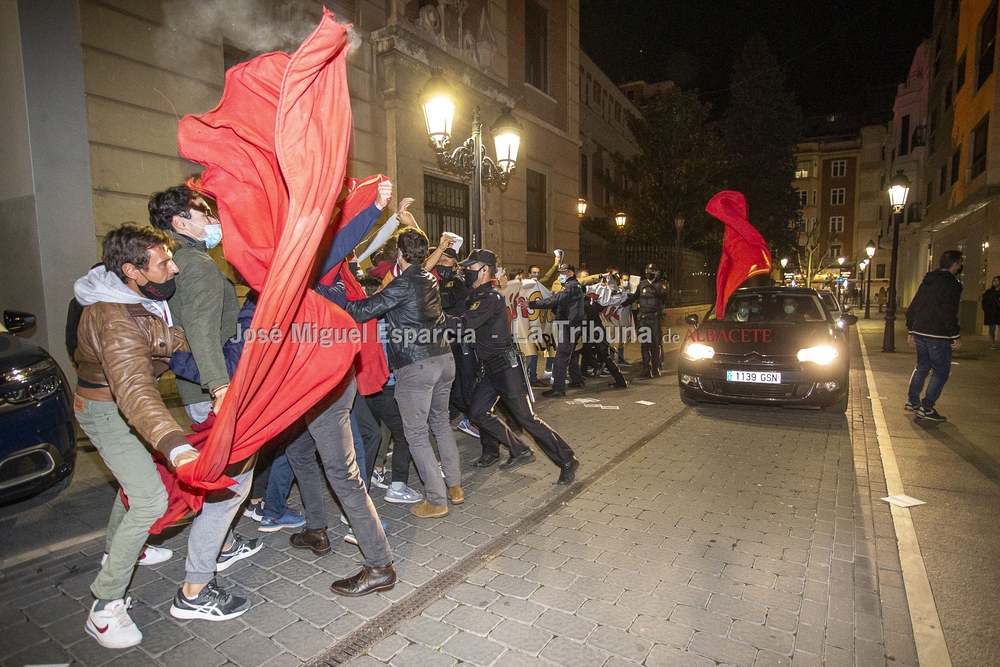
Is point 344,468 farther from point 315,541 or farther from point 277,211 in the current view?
point 277,211

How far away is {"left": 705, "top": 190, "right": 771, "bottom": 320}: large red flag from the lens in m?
8.39

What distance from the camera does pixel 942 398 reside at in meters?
8.30

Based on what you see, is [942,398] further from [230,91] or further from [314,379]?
[230,91]

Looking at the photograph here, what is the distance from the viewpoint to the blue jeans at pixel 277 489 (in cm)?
395

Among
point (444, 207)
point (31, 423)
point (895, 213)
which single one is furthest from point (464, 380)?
A: point (895, 213)

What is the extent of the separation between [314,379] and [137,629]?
4.99ft

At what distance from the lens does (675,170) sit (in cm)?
2245

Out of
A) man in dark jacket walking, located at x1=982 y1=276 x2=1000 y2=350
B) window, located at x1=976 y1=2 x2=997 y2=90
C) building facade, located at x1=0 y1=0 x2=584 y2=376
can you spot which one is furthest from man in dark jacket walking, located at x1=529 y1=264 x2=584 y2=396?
window, located at x1=976 y1=2 x2=997 y2=90

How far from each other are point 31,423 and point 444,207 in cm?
984

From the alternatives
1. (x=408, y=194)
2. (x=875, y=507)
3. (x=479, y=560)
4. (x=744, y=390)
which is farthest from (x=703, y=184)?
(x=479, y=560)

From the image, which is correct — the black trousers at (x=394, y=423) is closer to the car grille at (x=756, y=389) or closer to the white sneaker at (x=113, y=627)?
the white sneaker at (x=113, y=627)

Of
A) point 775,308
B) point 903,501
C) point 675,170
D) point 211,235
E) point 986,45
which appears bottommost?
point 903,501

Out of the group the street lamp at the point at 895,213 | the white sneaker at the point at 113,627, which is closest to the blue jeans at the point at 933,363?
the street lamp at the point at 895,213

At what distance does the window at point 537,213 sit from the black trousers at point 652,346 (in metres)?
6.39
